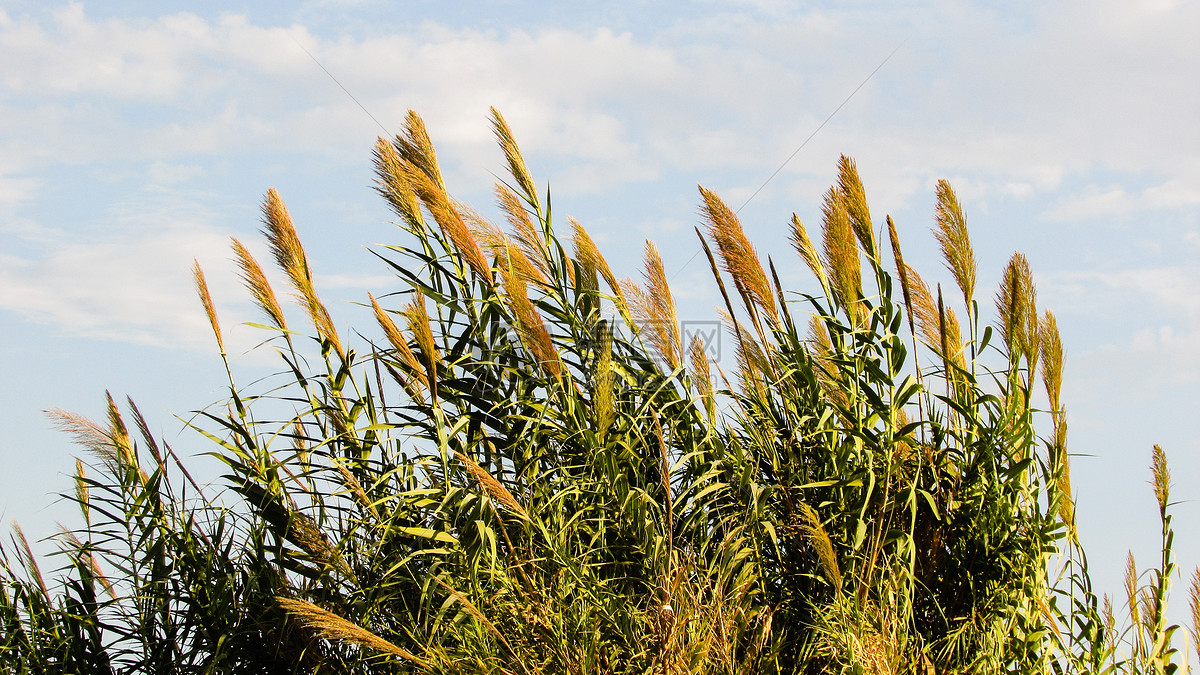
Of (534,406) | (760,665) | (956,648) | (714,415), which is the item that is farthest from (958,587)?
(534,406)

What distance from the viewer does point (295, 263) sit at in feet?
10.6

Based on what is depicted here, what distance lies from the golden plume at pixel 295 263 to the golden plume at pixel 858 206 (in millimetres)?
1856

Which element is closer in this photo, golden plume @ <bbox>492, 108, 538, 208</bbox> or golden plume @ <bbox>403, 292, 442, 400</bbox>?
golden plume @ <bbox>403, 292, 442, 400</bbox>

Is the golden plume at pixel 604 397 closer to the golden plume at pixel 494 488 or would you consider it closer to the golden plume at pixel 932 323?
the golden plume at pixel 494 488

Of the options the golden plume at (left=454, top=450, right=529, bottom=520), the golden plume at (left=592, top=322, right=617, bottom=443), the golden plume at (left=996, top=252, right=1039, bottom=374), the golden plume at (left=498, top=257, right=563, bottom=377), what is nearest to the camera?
the golden plume at (left=454, top=450, right=529, bottom=520)

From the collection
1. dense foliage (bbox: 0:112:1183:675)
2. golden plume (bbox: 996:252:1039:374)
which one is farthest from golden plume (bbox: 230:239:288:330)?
golden plume (bbox: 996:252:1039:374)

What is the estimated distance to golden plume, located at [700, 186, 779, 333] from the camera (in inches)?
124

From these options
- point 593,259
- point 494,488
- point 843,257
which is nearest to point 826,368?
point 843,257

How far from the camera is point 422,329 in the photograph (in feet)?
9.32

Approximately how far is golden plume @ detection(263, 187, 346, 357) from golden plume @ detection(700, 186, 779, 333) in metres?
1.37

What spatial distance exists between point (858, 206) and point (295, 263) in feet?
6.50

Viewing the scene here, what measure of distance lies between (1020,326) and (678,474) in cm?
126

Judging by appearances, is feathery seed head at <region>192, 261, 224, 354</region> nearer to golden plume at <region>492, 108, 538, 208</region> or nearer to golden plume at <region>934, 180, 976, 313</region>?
golden plume at <region>492, 108, 538, 208</region>

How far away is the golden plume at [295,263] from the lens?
3.21m
